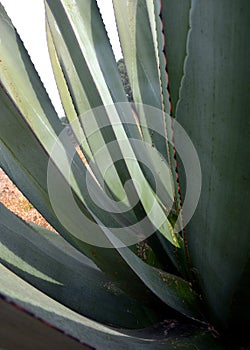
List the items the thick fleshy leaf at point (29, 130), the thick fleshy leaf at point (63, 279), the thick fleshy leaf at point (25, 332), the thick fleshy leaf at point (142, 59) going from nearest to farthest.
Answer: the thick fleshy leaf at point (25, 332)
the thick fleshy leaf at point (29, 130)
the thick fleshy leaf at point (63, 279)
the thick fleshy leaf at point (142, 59)

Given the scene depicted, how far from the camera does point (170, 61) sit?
→ 509 millimetres

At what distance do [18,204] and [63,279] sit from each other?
5.91 ft

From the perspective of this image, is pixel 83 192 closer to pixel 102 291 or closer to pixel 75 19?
pixel 102 291

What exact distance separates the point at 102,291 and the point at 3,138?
11.3 inches

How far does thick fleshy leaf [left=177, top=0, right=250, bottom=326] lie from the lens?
0.41 metres

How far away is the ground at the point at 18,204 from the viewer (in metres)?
2.12

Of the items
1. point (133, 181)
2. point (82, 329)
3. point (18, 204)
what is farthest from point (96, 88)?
point (18, 204)

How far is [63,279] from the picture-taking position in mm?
700

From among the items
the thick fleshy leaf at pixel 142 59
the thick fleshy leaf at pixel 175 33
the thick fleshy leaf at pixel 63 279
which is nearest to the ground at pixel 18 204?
the thick fleshy leaf at pixel 142 59

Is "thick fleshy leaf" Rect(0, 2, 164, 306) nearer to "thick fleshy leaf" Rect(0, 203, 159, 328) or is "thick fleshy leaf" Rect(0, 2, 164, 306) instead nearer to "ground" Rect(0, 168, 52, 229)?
"thick fleshy leaf" Rect(0, 203, 159, 328)

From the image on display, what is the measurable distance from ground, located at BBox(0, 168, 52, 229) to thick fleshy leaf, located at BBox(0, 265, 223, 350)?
138cm

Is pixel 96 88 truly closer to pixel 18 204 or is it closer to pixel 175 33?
pixel 175 33

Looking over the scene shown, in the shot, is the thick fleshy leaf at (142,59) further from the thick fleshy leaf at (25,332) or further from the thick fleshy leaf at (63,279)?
the thick fleshy leaf at (25,332)

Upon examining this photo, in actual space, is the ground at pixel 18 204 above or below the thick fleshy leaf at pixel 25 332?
below
